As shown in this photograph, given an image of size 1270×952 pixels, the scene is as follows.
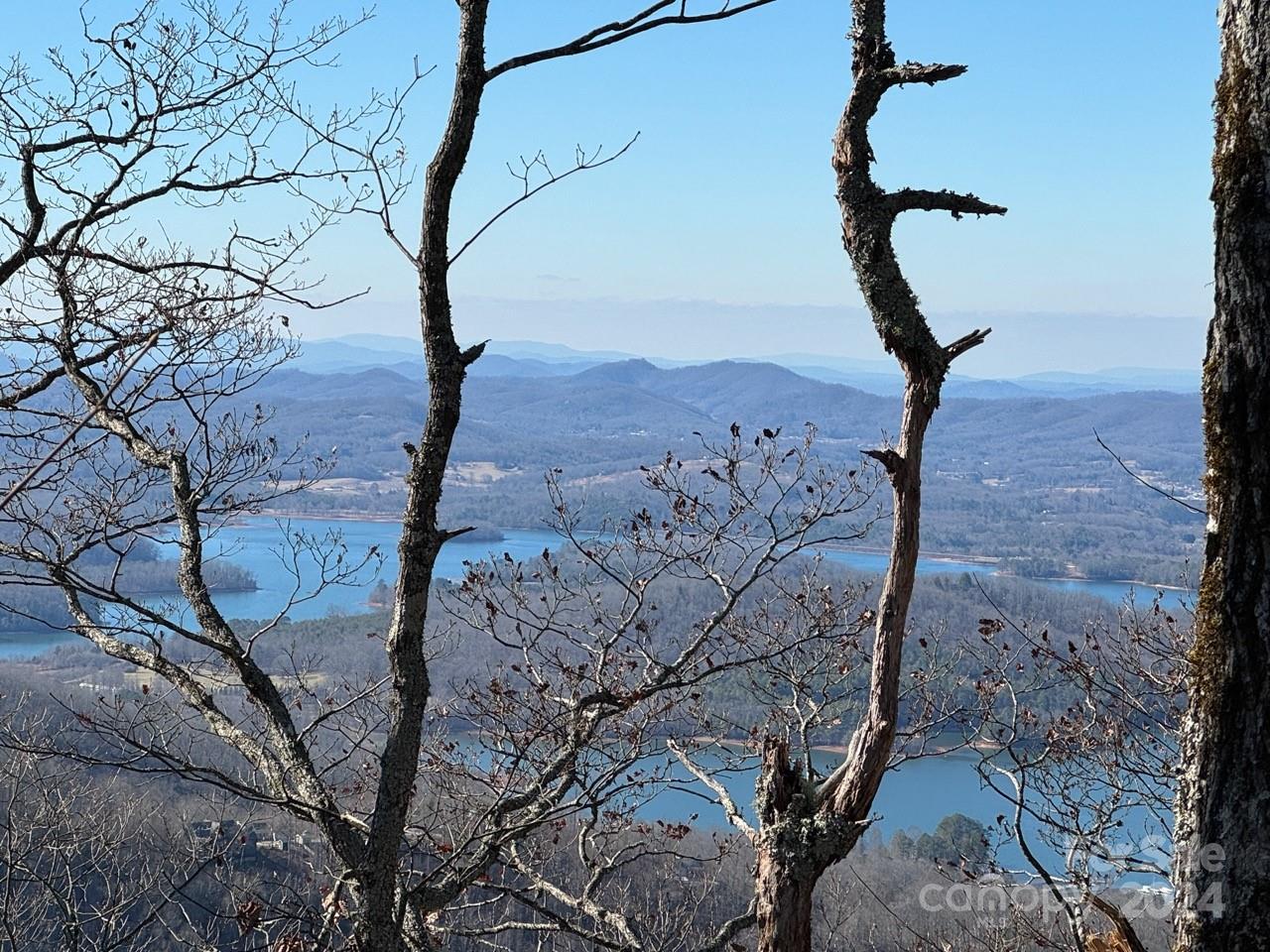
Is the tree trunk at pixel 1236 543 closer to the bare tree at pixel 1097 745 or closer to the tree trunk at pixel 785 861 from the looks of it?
A: the tree trunk at pixel 785 861

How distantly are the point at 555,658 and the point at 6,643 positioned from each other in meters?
28.5

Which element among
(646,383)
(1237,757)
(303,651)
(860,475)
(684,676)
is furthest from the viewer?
(646,383)

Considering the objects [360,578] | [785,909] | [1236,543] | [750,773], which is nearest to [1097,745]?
[785,909]

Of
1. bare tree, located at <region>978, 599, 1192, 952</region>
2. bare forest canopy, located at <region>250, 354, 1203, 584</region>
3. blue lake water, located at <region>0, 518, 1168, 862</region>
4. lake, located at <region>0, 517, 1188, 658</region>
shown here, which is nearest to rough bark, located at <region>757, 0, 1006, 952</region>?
bare tree, located at <region>978, 599, 1192, 952</region>

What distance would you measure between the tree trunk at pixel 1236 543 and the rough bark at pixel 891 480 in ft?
3.89

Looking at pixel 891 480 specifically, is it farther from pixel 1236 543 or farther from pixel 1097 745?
pixel 1097 745

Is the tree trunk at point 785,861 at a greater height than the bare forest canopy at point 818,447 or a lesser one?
greater

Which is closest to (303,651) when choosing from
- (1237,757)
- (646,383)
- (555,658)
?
(555,658)

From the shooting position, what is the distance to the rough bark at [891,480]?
122 inches

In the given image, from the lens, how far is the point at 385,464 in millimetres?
55438

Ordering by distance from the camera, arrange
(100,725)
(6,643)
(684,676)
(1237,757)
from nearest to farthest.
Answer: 1. (1237,757)
2. (100,725)
3. (684,676)
4. (6,643)

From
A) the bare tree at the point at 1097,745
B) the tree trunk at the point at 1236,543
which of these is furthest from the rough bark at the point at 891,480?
the bare tree at the point at 1097,745

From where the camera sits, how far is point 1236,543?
6.06 ft

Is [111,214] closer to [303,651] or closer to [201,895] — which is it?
[201,895]
